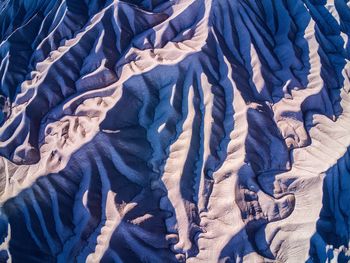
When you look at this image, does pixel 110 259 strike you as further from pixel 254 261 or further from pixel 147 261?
pixel 254 261

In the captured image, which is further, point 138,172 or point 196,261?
point 138,172

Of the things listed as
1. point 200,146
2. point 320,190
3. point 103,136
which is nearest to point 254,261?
point 320,190

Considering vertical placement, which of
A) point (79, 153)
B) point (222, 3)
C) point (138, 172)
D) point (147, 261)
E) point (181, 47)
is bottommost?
point (147, 261)

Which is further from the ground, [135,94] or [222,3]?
[222,3]

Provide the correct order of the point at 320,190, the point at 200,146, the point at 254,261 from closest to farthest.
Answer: the point at 254,261 < the point at 320,190 < the point at 200,146

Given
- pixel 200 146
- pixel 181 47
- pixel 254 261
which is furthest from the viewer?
pixel 181 47

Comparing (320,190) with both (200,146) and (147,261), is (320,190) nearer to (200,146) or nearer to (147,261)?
(200,146)
